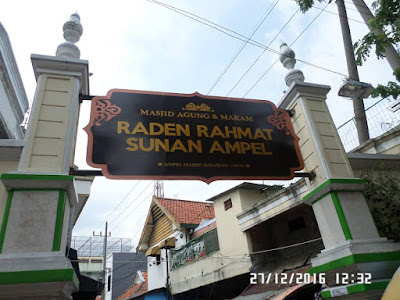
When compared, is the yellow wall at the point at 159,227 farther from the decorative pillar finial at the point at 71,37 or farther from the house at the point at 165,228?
the decorative pillar finial at the point at 71,37

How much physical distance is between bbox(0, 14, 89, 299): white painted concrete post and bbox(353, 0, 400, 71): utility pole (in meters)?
7.02

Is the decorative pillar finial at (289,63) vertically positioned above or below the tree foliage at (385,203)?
above

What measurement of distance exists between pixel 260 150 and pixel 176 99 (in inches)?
59.7

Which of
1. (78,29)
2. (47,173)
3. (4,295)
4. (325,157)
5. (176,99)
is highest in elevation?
(78,29)

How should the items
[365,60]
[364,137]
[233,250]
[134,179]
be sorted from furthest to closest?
[233,250], [364,137], [365,60], [134,179]

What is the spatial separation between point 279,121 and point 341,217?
1781mm

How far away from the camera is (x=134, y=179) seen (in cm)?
388

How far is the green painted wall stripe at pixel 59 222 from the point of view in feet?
10.2

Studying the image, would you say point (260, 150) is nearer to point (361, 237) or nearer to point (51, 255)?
point (361, 237)

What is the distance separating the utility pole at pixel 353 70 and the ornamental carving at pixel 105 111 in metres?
8.59

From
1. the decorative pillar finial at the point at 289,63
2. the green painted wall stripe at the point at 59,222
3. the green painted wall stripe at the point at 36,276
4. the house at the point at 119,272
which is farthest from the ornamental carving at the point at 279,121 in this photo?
the house at the point at 119,272

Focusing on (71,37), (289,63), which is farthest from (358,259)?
(71,37)

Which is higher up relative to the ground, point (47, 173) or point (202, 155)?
point (202, 155)

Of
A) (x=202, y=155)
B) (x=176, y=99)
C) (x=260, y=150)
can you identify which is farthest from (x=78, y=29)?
(x=260, y=150)
